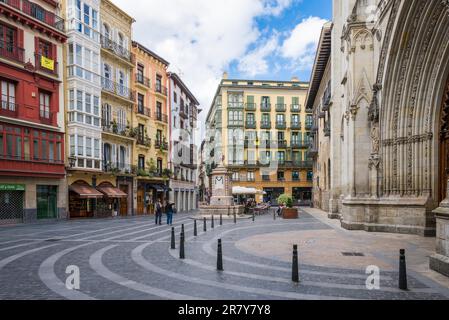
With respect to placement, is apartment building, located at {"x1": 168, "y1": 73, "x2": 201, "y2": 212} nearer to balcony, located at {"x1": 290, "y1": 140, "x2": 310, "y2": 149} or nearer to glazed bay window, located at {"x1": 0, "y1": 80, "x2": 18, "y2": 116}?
balcony, located at {"x1": 290, "y1": 140, "x2": 310, "y2": 149}

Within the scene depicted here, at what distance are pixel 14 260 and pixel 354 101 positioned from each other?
53.2 ft

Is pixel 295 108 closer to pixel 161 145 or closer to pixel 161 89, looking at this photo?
pixel 161 89

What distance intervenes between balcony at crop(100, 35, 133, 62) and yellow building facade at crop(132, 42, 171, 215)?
1.65 m

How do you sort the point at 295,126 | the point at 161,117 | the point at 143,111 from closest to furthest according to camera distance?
the point at 143,111
the point at 161,117
the point at 295,126

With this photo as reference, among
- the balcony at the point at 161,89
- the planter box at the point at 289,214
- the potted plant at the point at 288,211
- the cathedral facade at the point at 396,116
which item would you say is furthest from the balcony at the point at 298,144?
the cathedral facade at the point at 396,116

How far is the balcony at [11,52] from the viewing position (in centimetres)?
2450

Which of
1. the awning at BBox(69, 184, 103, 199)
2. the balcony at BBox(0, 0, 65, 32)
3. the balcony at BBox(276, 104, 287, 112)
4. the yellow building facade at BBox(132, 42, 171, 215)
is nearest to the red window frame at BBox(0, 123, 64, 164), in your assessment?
the awning at BBox(69, 184, 103, 199)

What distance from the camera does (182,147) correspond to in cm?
5247

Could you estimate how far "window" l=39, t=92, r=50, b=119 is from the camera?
90.0 feet

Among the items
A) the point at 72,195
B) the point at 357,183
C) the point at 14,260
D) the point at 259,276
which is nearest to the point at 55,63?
the point at 72,195

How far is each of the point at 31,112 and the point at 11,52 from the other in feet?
14.3

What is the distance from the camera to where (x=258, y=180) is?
6481 cm

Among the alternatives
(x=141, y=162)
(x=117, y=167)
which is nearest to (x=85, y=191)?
(x=117, y=167)
